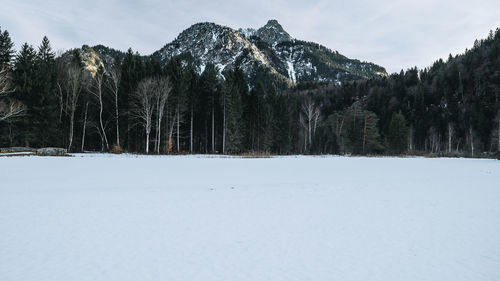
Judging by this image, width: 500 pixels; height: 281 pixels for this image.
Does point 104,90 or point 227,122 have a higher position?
point 104,90

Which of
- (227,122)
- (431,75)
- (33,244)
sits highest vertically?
(431,75)

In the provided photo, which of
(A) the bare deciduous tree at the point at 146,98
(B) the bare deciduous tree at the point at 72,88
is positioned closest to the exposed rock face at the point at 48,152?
(B) the bare deciduous tree at the point at 72,88

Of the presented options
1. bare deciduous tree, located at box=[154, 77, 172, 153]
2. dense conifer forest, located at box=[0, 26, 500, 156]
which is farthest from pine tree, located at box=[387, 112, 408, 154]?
bare deciduous tree, located at box=[154, 77, 172, 153]

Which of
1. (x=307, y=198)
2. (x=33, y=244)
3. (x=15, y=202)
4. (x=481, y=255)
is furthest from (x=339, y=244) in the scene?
(x=15, y=202)

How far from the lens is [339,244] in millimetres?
3967

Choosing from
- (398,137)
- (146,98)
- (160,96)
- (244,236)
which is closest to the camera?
(244,236)

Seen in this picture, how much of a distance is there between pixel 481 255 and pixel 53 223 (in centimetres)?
757

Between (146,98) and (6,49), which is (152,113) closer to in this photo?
(146,98)

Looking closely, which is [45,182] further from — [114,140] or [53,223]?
[114,140]

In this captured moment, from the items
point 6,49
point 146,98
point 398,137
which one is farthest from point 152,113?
point 398,137

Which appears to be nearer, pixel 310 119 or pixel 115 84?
pixel 115 84

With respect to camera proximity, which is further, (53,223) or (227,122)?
(227,122)

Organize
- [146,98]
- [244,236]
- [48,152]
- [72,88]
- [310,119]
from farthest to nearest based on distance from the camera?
[310,119] < [72,88] < [146,98] < [48,152] < [244,236]

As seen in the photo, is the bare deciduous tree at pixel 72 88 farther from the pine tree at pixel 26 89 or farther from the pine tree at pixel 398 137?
the pine tree at pixel 398 137
